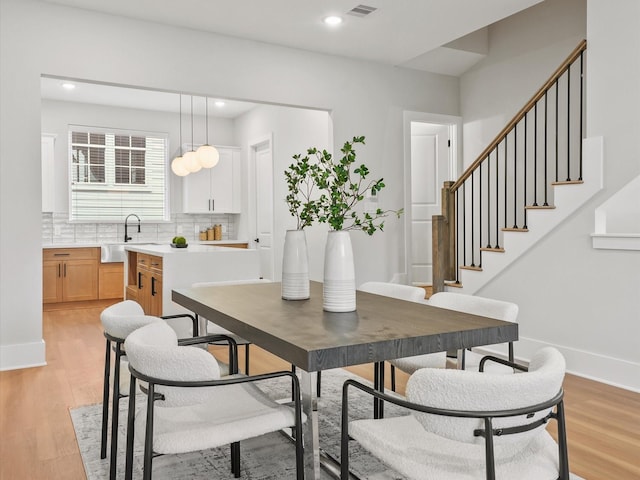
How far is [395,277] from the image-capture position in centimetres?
604

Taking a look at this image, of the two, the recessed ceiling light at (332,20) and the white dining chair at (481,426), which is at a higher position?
the recessed ceiling light at (332,20)

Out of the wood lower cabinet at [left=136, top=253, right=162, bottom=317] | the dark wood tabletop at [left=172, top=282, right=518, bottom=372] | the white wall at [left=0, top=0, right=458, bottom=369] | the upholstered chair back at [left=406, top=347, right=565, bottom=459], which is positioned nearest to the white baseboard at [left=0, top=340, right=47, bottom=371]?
the white wall at [left=0, top=0, right=458, bottom=369]

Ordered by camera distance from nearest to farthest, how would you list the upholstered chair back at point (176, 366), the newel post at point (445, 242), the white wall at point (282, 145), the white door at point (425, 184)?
the upholstered chair back at point (176, 366) → the newel post at point (445, 242) → the white wall at point (282, 145) → the white door at point (425, 184)

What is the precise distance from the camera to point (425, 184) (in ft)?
22.6

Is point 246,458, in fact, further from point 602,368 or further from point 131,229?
point 131,229

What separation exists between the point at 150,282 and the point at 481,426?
14.2 feet

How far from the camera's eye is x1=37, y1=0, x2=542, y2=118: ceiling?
435cm

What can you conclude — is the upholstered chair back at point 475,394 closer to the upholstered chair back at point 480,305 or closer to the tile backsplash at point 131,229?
the upholstered chair back at point 480,305

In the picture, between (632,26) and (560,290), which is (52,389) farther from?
(632,26)

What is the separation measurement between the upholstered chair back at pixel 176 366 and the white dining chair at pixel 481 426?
0.42 meters

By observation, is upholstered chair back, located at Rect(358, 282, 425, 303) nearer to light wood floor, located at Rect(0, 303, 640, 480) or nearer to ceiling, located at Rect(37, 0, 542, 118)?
light wood floor, located at Rect(0, 303, 640, 480)

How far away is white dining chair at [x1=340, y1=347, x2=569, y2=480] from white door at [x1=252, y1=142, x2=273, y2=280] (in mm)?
5794

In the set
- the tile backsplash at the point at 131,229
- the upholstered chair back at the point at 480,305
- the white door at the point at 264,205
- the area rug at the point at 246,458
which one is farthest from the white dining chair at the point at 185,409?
the tile backsplash at the point at 131,229

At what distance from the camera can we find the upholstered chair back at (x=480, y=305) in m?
2.30
